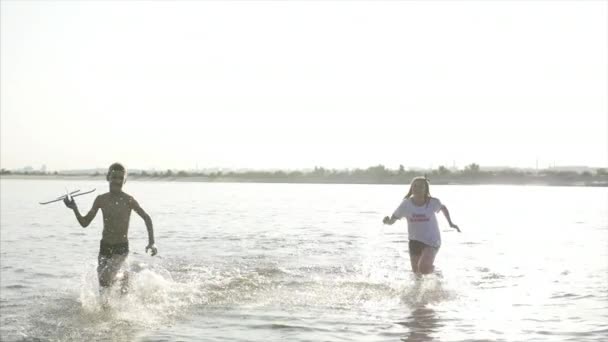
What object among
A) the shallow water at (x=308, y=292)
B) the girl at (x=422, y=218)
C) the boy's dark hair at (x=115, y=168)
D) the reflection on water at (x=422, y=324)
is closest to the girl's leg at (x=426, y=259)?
the girl at (x=422, y=218)

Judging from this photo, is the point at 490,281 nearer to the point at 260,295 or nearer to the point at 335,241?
the point at 260,295

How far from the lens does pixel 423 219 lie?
12.6m

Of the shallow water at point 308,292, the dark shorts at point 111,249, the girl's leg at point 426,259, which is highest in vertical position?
the dark shorts at point 111,249

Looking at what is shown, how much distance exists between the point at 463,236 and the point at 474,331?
18609 mm

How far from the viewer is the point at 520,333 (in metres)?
9.23

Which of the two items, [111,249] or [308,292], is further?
[308,292]

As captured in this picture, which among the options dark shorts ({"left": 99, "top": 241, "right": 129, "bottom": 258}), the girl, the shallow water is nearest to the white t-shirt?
the girl

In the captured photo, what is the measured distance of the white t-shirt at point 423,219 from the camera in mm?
12602

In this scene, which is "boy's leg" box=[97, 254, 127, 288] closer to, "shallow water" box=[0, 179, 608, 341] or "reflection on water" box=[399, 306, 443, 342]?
"shallow water" box=[0, 179, 608, 341]

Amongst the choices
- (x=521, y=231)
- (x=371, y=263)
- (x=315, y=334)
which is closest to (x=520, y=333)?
(x=315, y=334)

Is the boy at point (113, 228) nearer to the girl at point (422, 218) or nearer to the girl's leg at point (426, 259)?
the girl at point (422, 218)

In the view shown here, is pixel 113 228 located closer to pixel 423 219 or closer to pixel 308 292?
pixel 308 292

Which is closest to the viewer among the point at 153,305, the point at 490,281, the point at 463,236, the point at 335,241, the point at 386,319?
the point at 386,319

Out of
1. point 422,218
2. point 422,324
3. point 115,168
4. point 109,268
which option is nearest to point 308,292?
point 422,218
